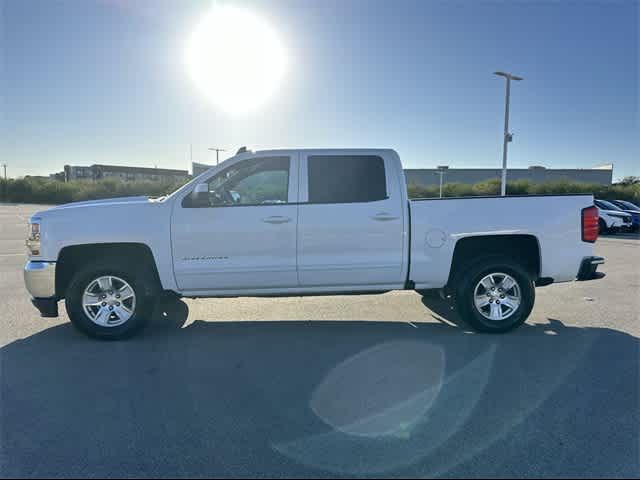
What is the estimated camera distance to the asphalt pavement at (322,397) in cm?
256

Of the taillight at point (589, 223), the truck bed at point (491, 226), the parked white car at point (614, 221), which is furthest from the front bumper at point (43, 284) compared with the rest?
the parked white car at point (614, 221)

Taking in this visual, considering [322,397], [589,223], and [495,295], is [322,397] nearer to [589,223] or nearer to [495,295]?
[495,295]

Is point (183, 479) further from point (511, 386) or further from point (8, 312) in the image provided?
point (8, 312)

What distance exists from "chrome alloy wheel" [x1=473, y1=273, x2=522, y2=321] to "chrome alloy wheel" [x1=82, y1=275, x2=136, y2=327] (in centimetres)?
388

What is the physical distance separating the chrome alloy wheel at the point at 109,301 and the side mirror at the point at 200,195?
1.17m

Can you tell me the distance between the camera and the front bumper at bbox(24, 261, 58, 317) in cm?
448

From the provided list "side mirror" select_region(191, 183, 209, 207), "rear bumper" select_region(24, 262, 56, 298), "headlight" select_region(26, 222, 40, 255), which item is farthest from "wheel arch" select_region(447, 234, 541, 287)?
"headlight" select_region(26, 222, 40, 255)

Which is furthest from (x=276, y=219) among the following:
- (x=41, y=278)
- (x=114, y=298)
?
(x=41, y=278)

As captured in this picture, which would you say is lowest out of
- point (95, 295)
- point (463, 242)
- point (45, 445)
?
point (45, 445)

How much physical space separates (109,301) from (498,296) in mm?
4361

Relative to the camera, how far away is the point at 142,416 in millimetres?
3059

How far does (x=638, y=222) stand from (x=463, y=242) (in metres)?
17.4

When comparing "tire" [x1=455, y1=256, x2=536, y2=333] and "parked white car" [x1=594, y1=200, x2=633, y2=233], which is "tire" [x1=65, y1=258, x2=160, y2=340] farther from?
"parked white car" [x1=594, y1=200, x2=633, y2=233]

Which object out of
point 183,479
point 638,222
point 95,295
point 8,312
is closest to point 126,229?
point 95,295
